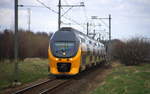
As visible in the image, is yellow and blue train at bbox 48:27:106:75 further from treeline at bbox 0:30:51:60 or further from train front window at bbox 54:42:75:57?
treeline at bbox 0:30:51:60

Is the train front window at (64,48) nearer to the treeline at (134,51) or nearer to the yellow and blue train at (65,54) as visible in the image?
the yellow and blue train at (65,54)

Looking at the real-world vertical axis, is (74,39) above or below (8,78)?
above

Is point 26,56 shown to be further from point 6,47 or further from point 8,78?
point 8,78

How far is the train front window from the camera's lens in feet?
70.6

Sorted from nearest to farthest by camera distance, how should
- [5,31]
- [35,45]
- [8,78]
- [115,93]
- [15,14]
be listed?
1. [115,93]
2. [15,14]
3. [8,78]
4. [5,31]
5. [35,45]

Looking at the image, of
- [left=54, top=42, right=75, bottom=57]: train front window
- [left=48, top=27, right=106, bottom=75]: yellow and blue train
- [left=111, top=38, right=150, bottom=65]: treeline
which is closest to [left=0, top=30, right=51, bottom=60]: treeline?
[left=111, top=38, right=150, bottom=65]: treeline

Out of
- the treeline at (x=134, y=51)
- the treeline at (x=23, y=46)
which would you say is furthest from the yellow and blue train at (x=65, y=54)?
the treeline at (x=23, y=46)

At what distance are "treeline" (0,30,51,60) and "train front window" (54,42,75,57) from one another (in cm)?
2389

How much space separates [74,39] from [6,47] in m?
27.6

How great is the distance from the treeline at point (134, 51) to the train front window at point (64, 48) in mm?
22040

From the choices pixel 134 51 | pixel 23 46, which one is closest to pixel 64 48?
pixel 134 51

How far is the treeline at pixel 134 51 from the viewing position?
42156 mm

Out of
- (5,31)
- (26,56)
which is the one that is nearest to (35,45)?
(26,56)

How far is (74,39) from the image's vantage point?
22.0 metres
